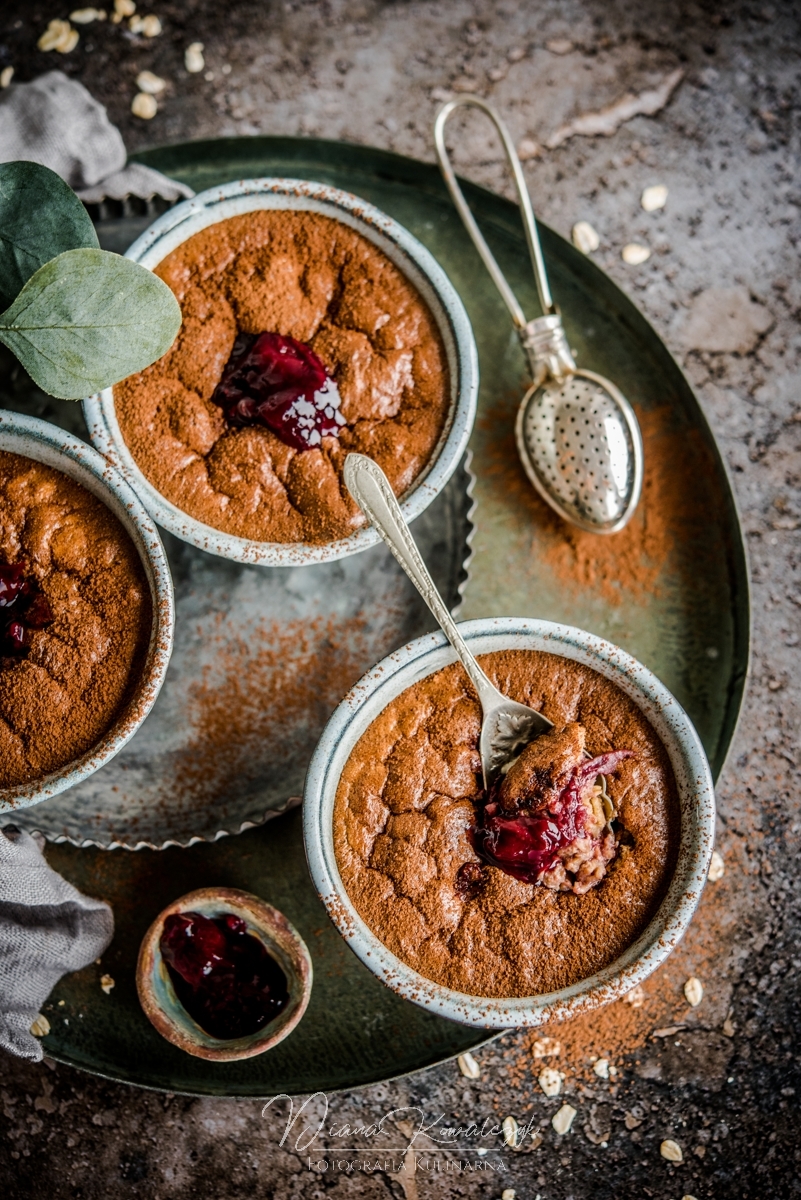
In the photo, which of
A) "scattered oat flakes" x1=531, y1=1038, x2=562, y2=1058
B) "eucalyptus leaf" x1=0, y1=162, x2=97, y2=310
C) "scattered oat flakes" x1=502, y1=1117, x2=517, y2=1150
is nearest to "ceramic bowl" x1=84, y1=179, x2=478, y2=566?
"eucalyptus leaf" x1=0, y1=162, x2=97, y2=310

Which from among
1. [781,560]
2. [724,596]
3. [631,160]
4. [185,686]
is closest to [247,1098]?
[185,686]

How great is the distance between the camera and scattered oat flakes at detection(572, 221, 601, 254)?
9.12ft

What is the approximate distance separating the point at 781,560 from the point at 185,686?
182cm

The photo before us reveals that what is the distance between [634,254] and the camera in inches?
110

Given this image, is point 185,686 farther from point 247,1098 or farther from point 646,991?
point 646,991

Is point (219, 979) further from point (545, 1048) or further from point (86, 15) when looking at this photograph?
point (86, 15)

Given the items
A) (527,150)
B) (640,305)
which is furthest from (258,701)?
(527,150)

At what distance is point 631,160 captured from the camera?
2.82 m

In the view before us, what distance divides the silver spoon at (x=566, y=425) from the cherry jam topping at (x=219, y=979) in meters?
1.46

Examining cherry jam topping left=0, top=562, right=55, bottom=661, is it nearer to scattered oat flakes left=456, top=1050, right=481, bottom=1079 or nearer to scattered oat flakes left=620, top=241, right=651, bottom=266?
scattered oat flakes left=456, top=1050, right=481, bottom=1079

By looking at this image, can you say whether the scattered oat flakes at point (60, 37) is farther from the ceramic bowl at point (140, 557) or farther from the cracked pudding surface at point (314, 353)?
the ceramic bowl at point (140, 557)

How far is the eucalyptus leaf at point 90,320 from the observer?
198cm

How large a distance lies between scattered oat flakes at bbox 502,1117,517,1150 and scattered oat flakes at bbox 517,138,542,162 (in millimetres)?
2899

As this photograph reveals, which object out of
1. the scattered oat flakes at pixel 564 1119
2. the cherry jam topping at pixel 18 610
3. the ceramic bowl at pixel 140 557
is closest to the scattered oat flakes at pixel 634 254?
the ceramic bowl at pixel 140 557
